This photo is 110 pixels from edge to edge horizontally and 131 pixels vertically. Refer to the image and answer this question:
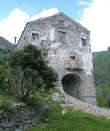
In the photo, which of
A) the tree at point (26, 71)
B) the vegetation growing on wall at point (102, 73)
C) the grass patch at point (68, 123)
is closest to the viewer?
the grass patch at point (68, 123)

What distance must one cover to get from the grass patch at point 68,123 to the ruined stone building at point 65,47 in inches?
379

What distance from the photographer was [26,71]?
991 centimetres

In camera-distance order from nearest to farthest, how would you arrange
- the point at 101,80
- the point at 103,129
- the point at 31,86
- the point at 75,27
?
the point at 103,129 < the point at 31,86 < the point at 75,27 < the point at 101,80

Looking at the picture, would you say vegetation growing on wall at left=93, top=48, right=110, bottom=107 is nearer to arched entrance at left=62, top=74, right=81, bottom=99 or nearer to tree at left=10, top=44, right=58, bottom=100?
arched entrance at left=62, top=74, right=81, bottom=99

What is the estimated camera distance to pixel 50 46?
2078cm

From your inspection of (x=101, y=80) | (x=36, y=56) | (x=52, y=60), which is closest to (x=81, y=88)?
(x=52, y=60)

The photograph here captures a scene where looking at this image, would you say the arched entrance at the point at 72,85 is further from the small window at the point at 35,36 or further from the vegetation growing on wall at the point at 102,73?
the vegetation growing on wall at the point at 102,73

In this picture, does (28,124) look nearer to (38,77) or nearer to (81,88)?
(38,77)

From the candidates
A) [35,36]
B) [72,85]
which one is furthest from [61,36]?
[72,85]

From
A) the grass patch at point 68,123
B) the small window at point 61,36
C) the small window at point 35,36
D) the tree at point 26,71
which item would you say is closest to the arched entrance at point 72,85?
the small window at point 61,36

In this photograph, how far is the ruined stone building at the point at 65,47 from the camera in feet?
67.9

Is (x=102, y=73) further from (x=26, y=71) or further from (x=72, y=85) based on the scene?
(x=26, y=71)

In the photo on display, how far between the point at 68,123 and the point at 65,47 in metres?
12.7

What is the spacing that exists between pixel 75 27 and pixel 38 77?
13587 mm
